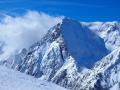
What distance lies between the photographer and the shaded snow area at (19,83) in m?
54.6

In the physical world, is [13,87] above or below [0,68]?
below

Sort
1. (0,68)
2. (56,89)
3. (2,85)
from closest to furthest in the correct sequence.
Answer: (2,85) → (56,89) → (0,68)

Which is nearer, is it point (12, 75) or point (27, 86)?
point (27, 86)

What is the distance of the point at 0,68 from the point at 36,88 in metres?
11.8

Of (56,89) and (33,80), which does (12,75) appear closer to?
(33,80)

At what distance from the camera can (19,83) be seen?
57.1 meters

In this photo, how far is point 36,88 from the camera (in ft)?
183

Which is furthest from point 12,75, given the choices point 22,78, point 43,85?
point 43,85

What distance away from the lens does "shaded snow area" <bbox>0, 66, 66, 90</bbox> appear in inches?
2148

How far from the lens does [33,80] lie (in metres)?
60.5

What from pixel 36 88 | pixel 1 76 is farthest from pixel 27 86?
pixel 1 76

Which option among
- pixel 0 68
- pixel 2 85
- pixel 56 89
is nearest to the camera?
pixel 2 85

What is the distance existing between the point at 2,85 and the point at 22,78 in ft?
23.5

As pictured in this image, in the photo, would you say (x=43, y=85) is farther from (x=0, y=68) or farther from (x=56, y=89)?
(x=0, y=68)
